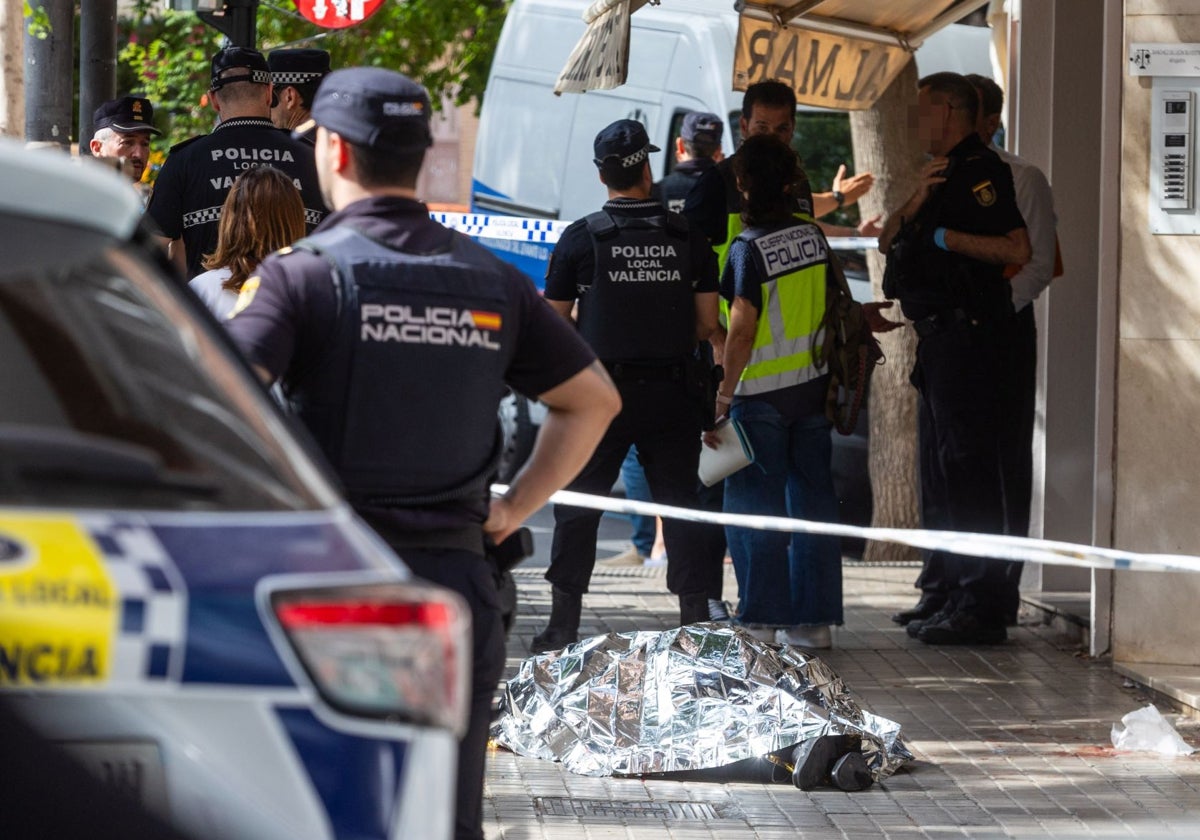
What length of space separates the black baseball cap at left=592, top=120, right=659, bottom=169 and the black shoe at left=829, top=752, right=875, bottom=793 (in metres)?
2.72

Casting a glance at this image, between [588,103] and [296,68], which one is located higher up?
[588,103]

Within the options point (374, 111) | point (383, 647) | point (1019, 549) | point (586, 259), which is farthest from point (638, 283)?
point (383, 647)

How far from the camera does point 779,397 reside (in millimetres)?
7980

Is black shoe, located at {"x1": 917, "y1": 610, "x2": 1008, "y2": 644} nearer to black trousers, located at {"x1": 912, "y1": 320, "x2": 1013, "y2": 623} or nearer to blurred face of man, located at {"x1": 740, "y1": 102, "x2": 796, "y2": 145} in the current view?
black trousers, located at {"x1": 912, "y1": 320, "x2": 1013, "y2": 623}

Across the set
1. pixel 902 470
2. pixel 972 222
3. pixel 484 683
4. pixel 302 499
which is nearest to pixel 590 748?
Result: pixel 484 683

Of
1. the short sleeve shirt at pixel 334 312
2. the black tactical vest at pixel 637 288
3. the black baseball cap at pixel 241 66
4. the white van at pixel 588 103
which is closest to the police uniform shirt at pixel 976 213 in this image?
the black tactical vest at pixel 637 288

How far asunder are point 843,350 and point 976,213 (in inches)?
30.9

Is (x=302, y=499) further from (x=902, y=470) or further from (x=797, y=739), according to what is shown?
(x=902, y=470)

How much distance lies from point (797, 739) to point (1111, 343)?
8.69 feet

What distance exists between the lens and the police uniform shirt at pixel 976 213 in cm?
802

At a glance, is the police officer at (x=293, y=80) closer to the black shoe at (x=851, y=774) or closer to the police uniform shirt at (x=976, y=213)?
the police uniform shirt at (x=976, y=213)

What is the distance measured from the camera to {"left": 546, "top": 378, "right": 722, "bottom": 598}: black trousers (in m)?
7.73

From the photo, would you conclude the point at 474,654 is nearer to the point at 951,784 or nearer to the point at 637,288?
the point at 951,784

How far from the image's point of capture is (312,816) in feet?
7.32
